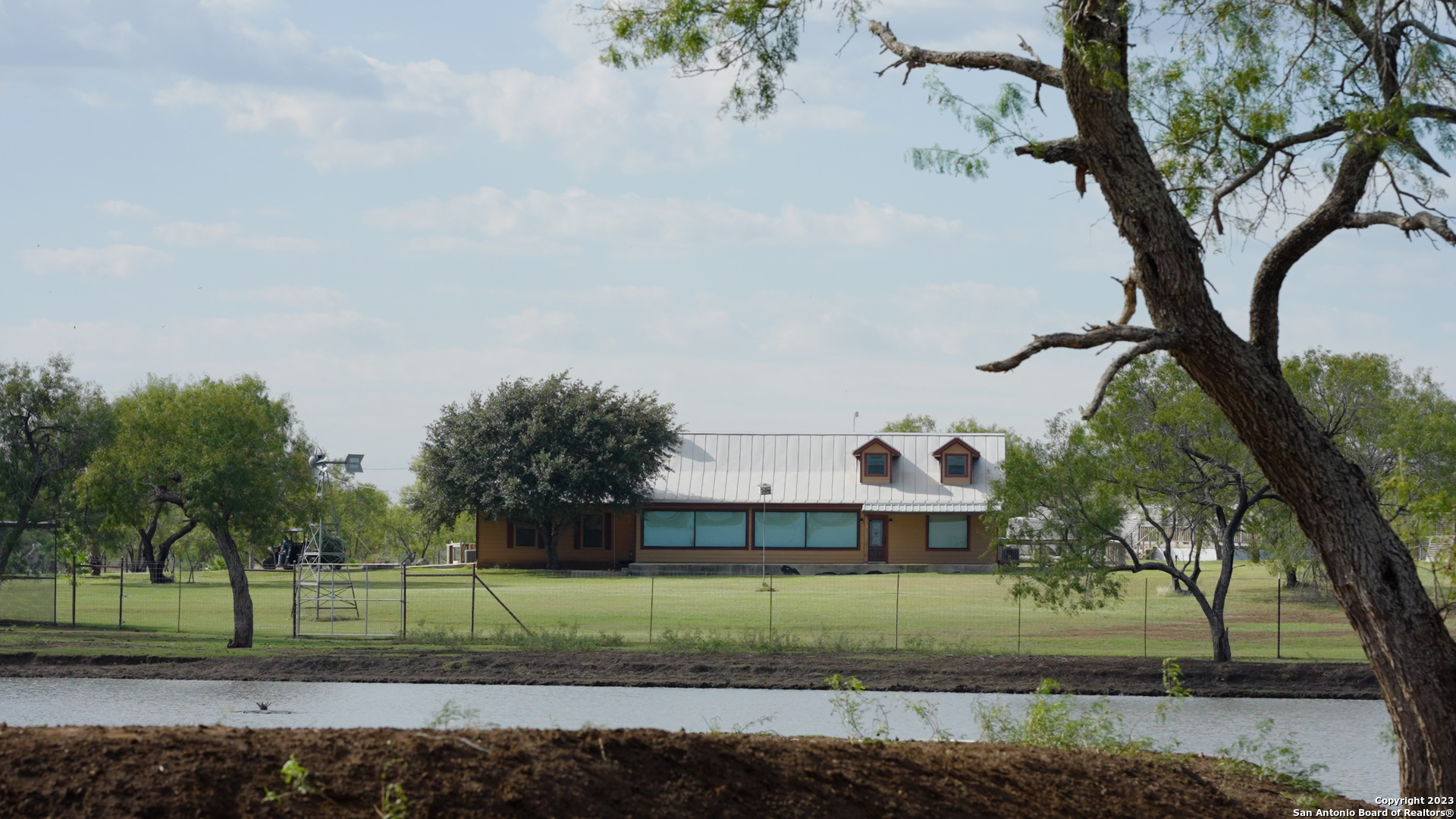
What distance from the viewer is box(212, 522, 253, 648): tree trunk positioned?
2427 cm

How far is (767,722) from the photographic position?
1589 cm

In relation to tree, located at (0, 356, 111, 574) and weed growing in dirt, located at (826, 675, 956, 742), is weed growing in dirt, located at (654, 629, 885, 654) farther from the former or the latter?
tree, located at (0, 356, 111, 574)

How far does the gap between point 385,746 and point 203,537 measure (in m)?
67.2

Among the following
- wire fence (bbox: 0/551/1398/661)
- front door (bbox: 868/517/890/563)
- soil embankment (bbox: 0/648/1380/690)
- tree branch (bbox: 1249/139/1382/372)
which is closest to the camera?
tree branch (bbox: 1249/139/1382/372)

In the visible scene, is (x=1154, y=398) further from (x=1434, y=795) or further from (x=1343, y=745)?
(x=1434, y=795)

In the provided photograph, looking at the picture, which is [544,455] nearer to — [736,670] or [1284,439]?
[736,670]

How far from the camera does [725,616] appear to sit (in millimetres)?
33562

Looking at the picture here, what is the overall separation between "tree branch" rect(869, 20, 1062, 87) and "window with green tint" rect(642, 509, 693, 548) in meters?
51.6

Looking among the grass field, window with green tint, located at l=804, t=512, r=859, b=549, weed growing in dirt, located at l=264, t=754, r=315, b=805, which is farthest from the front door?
weed growing in dirt, located at l=264, t=754, r=315, b=805

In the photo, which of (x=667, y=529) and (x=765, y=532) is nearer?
(x=765, y=532)

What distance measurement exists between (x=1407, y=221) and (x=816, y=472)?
2144 inches

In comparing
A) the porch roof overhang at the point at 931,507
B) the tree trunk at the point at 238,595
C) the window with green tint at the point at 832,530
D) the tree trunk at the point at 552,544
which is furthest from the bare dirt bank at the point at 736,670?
the window with green tint at the point at 832,530

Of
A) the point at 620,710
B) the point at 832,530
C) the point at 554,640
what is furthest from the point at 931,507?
the point at 620,710

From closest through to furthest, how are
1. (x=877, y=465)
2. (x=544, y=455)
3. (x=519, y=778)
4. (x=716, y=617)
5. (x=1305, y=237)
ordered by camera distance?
1. (x=519, y=778)
2. (x=1305, y=237)
3. (x=716, y=617)
4. (x=544, y=455)
5. (x=877, y=465)
